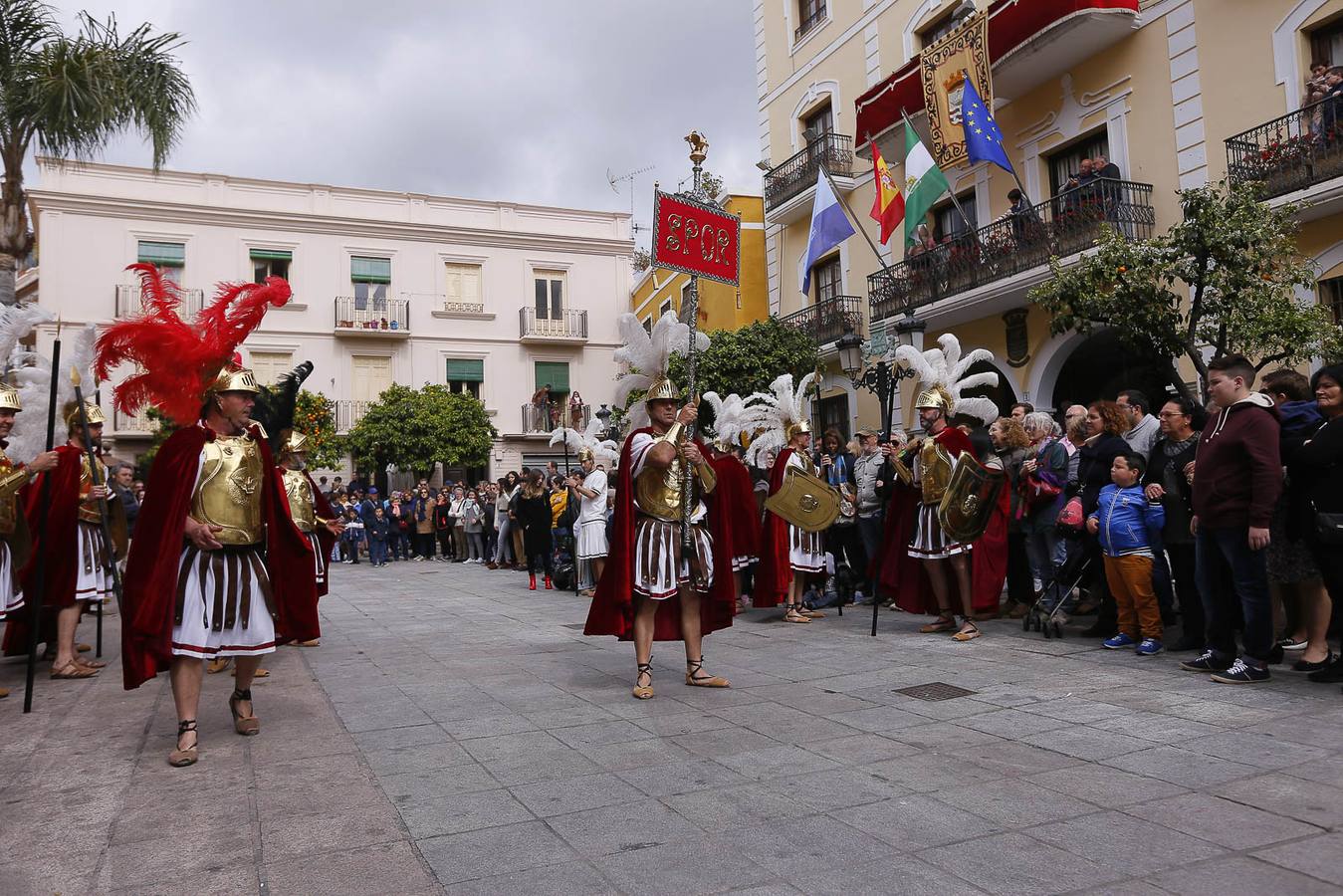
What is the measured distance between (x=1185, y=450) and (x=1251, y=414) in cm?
121

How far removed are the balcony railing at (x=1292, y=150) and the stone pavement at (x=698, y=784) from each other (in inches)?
328

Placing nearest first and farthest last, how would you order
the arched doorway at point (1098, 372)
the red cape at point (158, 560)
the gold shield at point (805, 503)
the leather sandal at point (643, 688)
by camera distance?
the red cape at point (158, 560) → the leather sandal at point (643, 688) → the gold shield at point (805, 503) → the arched doorway at point (1098, 372)

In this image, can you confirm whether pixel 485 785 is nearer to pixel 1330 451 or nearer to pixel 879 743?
pixel 879 743

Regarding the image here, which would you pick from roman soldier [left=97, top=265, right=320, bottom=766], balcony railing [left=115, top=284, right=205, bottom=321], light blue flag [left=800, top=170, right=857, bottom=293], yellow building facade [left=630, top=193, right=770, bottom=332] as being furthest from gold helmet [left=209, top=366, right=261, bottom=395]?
balcony railing [left=115, top=284, right=205, bottom=321]

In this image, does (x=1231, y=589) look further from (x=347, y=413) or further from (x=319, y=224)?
(x=319, y=224)

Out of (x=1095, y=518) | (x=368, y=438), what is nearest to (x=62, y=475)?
(x=1095, y=518)

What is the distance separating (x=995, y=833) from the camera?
3393 mm

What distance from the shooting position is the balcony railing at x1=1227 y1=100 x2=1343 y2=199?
11422 millimetres

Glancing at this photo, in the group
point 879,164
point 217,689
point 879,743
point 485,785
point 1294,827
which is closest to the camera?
point 1294,827

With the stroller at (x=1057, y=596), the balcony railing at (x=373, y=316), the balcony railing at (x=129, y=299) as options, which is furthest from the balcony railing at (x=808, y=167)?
the balcony railing at (x=129, y=299)

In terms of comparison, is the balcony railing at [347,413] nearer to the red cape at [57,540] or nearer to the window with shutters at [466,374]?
the window with shutters at [466,374]

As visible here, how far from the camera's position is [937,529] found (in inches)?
313

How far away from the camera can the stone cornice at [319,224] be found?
29.4 metres

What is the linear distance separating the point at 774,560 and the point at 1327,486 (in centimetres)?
496
